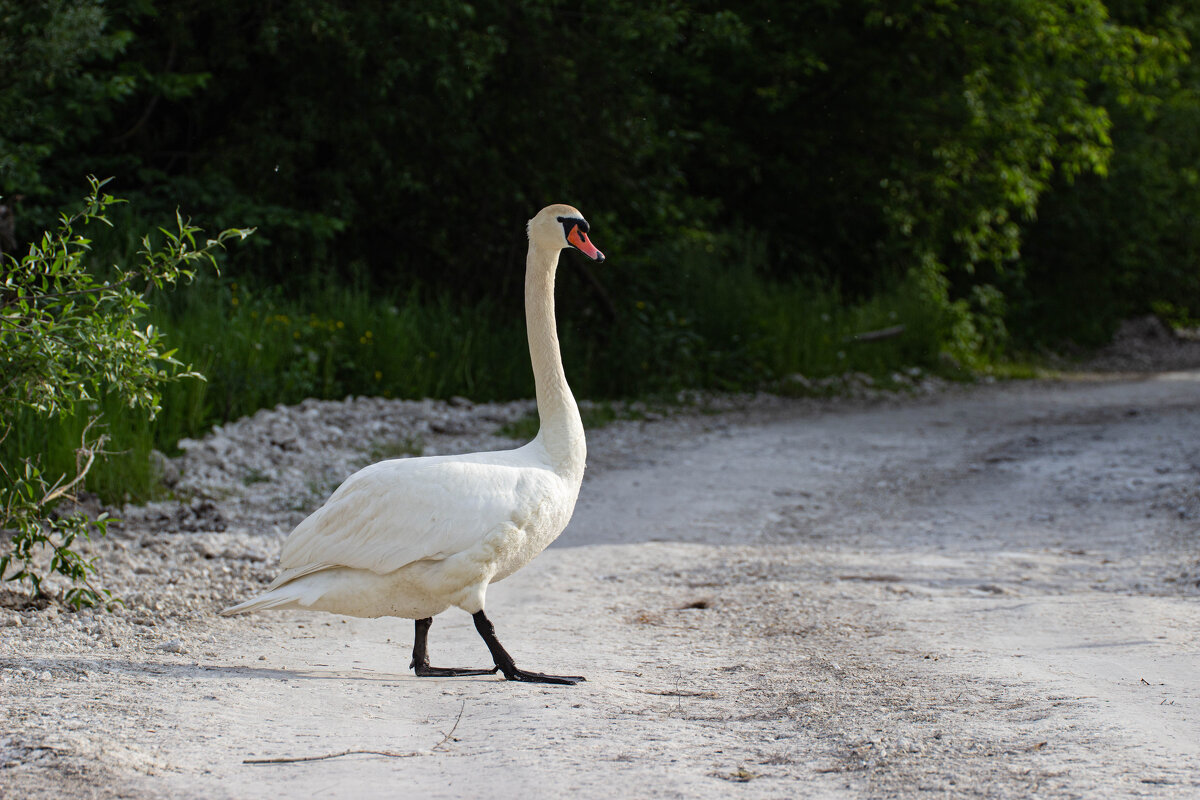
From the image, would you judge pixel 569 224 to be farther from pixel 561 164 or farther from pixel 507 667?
pixel 561 164

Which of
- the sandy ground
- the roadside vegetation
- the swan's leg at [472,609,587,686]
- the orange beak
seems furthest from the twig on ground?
the roadside vegetation

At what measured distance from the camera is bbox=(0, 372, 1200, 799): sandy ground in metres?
3.13

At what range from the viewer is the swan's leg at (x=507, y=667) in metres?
4.14

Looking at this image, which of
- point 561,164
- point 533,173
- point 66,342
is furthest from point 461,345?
point 66,342

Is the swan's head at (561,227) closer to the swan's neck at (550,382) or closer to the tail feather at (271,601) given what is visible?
the swan's neck at (550,382)

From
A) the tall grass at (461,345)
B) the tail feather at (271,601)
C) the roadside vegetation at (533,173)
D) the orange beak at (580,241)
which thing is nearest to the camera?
the tail feather at (271,601)

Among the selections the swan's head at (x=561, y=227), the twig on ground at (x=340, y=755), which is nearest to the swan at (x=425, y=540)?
the twig on ground at (x=340, y=755)

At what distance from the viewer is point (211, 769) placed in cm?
313

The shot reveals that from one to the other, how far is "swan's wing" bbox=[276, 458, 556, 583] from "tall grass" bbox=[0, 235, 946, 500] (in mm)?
3442

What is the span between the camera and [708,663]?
14.9 feet

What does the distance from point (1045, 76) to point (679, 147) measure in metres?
6.04

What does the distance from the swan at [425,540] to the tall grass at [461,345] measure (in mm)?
3477

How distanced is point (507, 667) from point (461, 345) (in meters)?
8.59

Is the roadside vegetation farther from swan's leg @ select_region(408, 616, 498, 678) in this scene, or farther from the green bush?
swan's leg @ select_region(408, 616, 498, 678)
